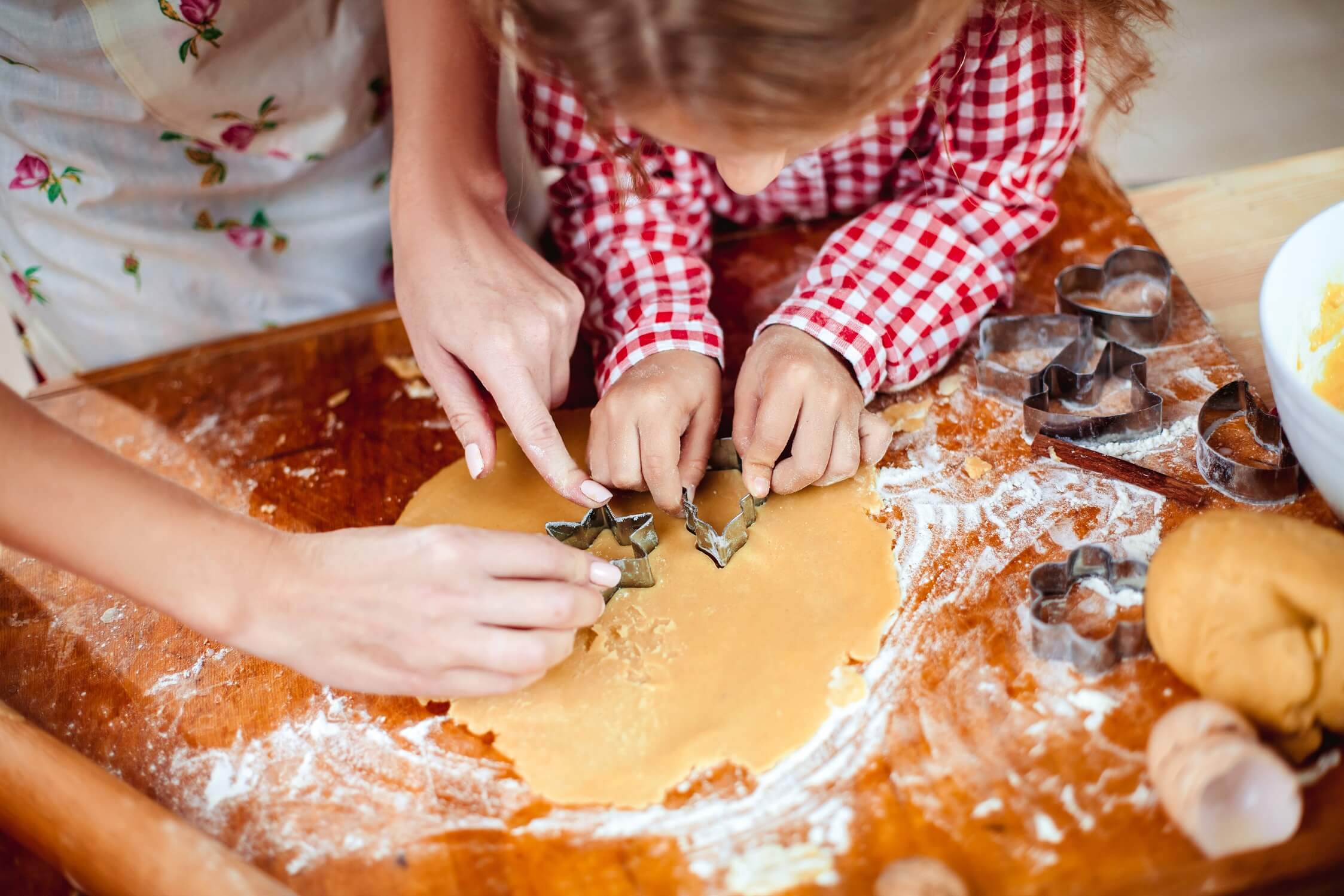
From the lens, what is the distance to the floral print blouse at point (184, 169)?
1002mm

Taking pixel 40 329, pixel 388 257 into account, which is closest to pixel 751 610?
pixel 388 257

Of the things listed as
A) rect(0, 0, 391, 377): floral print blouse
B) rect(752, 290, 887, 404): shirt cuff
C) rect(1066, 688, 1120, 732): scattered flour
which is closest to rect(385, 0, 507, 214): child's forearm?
rect(0, 0, 391, 377): floral print blouse

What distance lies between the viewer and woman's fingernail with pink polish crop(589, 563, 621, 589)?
792 millimetres

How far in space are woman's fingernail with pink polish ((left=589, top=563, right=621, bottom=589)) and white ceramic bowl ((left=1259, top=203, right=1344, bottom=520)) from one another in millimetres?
521

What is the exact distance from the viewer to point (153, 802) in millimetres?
733

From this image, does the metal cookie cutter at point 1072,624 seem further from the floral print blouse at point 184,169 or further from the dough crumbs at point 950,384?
the floral print blouse at point 184,169

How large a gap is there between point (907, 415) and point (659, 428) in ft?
0.87

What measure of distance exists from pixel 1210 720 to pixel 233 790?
73 centimetres

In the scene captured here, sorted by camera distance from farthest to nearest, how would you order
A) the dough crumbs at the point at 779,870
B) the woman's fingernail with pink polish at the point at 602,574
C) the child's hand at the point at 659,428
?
1. the child's hand at the point at 659,428
2. the woman's fingernail with pink polish at the point at 602,574
3. the dough crumbs at the point at 779,870

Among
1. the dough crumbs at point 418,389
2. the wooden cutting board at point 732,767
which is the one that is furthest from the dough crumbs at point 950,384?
the dough crumbs at point 418,389

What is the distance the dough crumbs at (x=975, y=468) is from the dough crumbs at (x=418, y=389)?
1.89ft

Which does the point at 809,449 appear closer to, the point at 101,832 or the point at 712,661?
the point at 712,661

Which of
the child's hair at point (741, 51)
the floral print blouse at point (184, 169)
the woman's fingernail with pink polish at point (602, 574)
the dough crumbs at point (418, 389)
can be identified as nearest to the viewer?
the child's hair at point (741, 51)

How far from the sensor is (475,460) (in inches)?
36.2
